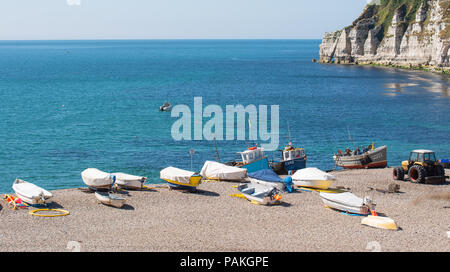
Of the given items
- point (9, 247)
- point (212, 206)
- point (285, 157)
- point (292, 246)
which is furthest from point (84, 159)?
point (292, 246)

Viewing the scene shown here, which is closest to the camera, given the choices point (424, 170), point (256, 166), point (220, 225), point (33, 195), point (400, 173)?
point (220, 225)

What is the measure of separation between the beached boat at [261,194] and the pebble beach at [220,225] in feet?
1.62

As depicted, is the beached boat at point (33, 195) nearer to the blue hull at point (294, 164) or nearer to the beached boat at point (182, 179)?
the beached boat at point (182, 179)

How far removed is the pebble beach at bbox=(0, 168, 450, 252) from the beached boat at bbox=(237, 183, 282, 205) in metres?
0.49

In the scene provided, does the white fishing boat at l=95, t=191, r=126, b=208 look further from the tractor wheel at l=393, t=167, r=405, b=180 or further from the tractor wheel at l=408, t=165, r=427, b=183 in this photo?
the tractor wheel at l=408, t=165, r=427, b=183

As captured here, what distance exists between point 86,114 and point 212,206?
178 feet

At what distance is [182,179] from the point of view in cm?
3600

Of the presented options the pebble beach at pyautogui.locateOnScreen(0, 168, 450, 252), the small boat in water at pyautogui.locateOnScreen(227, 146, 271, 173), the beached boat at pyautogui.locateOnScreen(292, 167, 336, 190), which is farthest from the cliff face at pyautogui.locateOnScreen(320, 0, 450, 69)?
the pebble beach at pyautogui.locateOnScreen(0, 168, 450, 252)

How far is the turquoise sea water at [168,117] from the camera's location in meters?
53.2

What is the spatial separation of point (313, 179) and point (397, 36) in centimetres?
12816

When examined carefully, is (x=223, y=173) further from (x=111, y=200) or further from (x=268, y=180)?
(x=111, y=200)

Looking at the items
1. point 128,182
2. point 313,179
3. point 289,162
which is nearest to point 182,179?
point 128,182

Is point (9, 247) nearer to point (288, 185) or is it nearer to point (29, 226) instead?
point (29, 226)

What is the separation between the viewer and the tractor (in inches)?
1532
